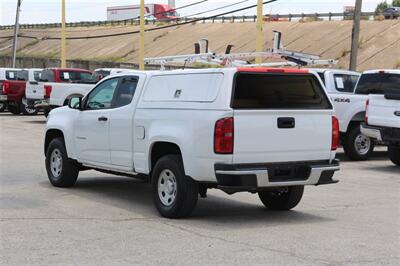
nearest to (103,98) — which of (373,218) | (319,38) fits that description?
(373,218)

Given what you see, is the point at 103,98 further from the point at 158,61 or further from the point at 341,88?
the point at 158,61

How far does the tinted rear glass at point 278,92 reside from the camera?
25.7 ft

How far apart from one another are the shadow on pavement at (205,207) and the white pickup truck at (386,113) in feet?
15.2

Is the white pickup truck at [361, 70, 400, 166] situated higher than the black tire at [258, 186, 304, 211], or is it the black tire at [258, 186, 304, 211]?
the white pickup truck at [361, 70, 400, 166]

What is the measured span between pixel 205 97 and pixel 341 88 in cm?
880

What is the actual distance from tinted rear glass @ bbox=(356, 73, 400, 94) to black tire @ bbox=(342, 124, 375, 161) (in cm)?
96

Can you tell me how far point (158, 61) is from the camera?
79.5 feet

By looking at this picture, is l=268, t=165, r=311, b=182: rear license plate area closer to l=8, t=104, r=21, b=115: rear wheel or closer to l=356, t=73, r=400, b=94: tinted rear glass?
l=356, t=73, r=400, b=94: tinted rear glass

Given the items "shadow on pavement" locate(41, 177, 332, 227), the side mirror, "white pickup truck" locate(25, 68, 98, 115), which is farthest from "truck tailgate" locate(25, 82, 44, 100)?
the side mirror

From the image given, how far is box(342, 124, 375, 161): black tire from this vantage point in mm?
15227

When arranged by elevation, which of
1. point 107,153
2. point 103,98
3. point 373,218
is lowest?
point 373,218

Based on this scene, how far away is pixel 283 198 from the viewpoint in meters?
8.75

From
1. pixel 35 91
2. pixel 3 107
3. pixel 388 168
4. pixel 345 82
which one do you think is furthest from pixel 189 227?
pixel 3 107

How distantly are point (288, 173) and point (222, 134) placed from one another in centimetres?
104
